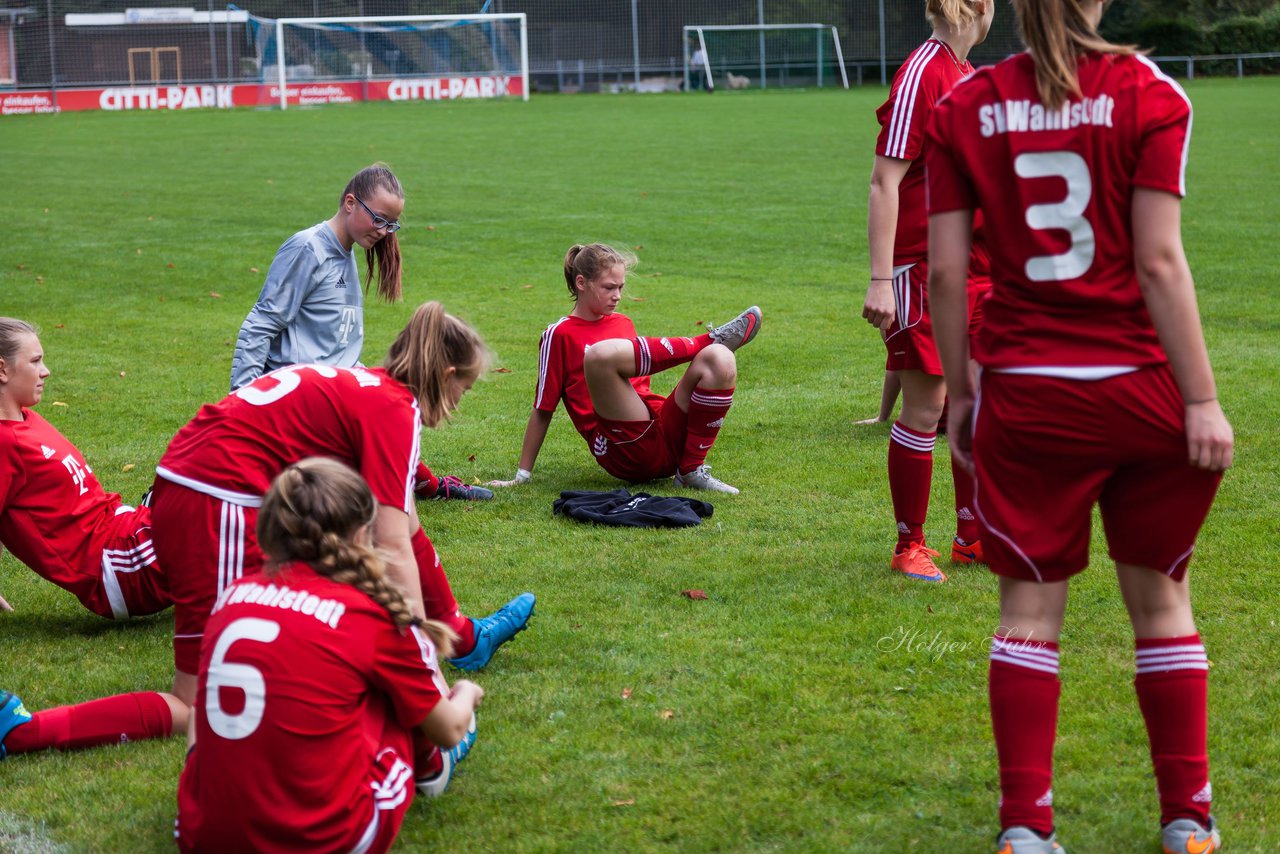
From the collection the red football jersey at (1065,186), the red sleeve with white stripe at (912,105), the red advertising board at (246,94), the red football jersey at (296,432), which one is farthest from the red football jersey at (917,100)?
the red advertising board at (246,94)

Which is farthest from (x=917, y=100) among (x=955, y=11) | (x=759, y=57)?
(x=759, y=57)

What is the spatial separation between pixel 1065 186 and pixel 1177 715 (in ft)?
3.76

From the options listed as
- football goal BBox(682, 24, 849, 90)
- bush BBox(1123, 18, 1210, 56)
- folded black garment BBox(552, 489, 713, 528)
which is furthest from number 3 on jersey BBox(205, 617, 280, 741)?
bush BBox(1123, 18, 1210, 56)

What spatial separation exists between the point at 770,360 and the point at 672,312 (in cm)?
181

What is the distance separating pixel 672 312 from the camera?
36.6ft

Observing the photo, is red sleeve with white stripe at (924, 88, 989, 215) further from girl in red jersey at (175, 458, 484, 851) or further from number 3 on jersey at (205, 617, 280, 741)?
number 3 on jersey at (205, 617, 280, 741)

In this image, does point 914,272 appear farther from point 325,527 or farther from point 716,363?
point 325,527

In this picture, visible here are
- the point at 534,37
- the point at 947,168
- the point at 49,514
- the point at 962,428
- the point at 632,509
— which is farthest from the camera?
the point at 534,37

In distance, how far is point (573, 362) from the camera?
654 centimetres

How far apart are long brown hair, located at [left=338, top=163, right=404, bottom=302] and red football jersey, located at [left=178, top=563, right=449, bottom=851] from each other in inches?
111

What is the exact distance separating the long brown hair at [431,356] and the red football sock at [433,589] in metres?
0.46

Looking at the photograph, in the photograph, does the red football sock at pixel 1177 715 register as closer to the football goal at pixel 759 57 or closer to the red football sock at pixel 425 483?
the red football sock at pixel 425 483

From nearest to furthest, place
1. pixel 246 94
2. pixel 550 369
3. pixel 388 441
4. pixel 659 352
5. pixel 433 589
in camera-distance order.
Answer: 1. pixel 388 441
2. pixel 433 589
3. pixel 659 352
4. pixel 550 369
5. pixel 246 94

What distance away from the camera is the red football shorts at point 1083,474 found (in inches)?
107
